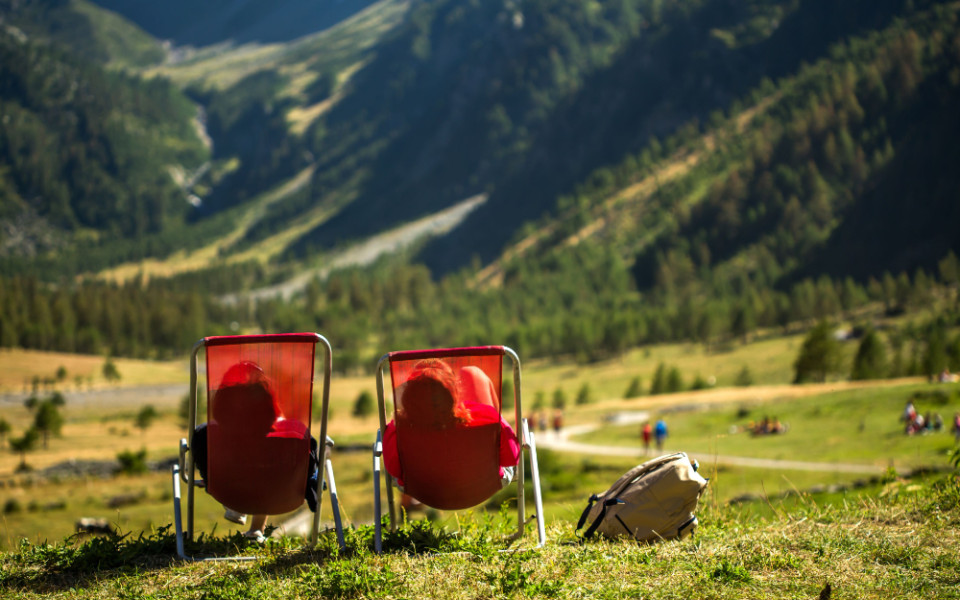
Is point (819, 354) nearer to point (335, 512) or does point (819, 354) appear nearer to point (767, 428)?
point (767, 428)

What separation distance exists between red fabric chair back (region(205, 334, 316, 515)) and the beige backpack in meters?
2.52

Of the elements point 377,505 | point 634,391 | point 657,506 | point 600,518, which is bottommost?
point 634,391

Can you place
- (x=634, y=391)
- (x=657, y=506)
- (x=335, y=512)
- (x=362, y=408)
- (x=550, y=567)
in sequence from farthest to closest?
(x=634, y=391)
(x=362, y=408)
(x=657, y=506)
(x=335, y=512)
(x=550, y=567)

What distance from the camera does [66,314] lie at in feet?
477

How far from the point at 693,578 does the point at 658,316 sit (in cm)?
13598

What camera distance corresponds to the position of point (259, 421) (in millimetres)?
6496

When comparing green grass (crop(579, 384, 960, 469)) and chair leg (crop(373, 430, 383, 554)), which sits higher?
chair leg (crop(373, 430, 383, 554))

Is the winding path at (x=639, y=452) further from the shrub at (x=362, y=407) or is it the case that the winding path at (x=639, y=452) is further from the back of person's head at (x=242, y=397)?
the shrub at (x=362, y=407)

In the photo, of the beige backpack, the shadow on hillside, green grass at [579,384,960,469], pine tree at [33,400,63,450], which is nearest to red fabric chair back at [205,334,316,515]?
the shadow on hillside

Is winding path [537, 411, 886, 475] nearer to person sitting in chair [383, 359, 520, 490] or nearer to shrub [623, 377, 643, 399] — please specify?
person sitting in chair [383, 359, 520, 490]

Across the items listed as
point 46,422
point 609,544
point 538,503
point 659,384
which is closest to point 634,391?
point 659,384

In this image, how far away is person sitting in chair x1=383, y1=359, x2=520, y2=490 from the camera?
638cm

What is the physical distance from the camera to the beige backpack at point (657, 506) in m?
6.85

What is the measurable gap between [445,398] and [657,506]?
2.00m
